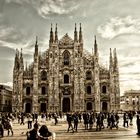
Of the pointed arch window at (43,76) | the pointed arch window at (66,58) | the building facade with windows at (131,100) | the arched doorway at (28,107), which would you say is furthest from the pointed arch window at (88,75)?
the building facade with windows at (131,100)

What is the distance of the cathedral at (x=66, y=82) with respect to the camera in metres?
63.1

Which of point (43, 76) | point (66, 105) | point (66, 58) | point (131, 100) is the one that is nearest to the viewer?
point (66, 105)

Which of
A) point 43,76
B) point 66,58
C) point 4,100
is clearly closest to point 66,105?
point 43,76

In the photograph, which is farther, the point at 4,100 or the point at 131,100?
the point at 131,100

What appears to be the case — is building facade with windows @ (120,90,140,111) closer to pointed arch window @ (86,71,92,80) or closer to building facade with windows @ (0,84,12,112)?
building facade with windows @ (0,84,12,112)

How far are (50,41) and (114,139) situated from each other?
157ft

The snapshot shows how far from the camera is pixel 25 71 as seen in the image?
6550 cm

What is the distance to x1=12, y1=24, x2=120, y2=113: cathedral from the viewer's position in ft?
207

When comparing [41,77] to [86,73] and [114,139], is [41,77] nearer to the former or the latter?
[86,73]

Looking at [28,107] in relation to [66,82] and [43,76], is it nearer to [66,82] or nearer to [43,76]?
[43,76]

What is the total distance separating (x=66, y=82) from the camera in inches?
2537

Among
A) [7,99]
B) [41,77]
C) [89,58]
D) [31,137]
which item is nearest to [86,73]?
[89,58]

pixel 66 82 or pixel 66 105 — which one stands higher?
pixel 66 82

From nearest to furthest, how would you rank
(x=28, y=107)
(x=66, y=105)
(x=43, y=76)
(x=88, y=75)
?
(x=66, y=105) < (x=28, y=107) < (x=88, y=75) < (x=43, y=76)
